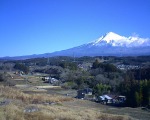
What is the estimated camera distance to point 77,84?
47156 mm

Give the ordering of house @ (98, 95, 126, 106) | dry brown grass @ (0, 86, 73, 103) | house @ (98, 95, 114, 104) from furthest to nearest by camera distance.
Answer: house @ (98, 95, 114, 104)
house @ (98, 95, 126, 106)
dry brown grass @ (0, 86, 73, 103)

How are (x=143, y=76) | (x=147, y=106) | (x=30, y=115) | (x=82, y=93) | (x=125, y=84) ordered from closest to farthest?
(x=30, y=115) < (x=147, y=106) < (x=125, y=84) < (x=82, y=93) < (x=143, y=76)

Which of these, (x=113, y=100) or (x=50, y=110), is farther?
(x=113, y=100)

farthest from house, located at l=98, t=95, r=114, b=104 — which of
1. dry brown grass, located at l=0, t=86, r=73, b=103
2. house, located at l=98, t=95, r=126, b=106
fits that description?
dry brown grass, located at l=0, t=86, r=73, b=103

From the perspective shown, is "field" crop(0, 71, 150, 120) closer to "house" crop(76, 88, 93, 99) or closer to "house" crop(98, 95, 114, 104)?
"house" crop(98, 95, 114, 104)

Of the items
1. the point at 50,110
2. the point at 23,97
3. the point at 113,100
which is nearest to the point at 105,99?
the point at 113,100

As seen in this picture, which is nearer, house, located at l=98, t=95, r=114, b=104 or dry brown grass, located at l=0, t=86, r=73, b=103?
dry brown grass, located at l=0, t=86, r=73, b=103

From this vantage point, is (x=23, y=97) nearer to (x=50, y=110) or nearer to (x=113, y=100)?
(x=50, y=110)

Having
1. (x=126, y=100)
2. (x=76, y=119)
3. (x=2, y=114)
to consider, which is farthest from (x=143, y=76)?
(x=2, y=114)

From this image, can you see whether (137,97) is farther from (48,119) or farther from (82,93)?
(48,119)

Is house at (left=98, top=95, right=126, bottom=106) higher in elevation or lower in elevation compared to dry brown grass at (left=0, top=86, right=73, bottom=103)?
lower

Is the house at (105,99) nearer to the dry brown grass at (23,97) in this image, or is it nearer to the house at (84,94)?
the house at (84,94)

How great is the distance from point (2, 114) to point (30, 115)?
1.54 m

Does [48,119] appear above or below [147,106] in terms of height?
above
